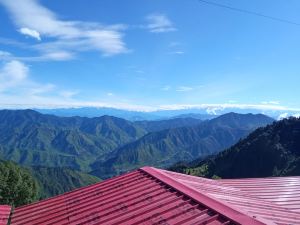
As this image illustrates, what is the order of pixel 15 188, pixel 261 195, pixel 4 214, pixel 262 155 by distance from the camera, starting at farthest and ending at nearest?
1. pixel 262 155
2. pixel 15 188
3. pixel 261 195
4. pixel 4 214

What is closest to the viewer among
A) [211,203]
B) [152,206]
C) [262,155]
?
[211,203]

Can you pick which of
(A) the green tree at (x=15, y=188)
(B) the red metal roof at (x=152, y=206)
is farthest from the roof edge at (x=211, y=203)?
(A) the green tree at (x=15, y=188)

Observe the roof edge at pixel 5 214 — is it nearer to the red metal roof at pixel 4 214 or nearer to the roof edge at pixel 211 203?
the red metal roof at pixel 4 214

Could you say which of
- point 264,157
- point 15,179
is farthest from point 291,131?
point 15,179

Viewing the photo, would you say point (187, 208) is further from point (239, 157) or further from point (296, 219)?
point (239, 157)

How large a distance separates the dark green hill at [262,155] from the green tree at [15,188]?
75.8m

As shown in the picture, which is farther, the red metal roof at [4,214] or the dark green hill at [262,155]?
the dark green hill at [262,155]

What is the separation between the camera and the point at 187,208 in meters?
9.42

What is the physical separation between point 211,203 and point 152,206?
5.08ft


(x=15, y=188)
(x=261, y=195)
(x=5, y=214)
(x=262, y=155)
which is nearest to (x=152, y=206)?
(x=261, y=195)

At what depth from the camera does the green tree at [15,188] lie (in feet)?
143

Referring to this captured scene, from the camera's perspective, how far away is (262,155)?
122m

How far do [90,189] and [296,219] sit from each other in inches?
286

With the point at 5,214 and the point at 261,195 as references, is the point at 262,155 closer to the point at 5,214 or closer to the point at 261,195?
the point at 261,195
